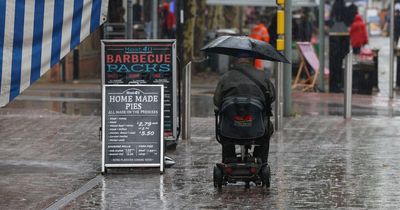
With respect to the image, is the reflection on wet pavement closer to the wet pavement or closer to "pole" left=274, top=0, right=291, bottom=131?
the wet pavement

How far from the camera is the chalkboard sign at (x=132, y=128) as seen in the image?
42.9 ft

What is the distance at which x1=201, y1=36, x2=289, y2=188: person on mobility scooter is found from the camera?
462 inches

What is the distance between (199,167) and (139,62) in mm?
1745

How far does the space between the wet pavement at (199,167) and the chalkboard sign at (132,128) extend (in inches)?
7.7

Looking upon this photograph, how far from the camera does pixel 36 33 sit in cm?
1198

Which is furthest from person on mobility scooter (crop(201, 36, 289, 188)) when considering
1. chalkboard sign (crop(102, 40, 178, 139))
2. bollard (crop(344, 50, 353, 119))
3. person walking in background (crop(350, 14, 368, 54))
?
person walking in background (crop(350, 14, 368, 54))

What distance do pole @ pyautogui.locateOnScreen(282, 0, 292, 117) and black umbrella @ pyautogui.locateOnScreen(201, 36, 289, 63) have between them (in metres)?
6.82

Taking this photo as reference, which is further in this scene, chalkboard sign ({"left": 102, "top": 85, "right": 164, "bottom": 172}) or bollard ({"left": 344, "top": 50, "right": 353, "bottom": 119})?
bollard ({"left": 344, "top": 50, "right": 353, "bottom": 119})

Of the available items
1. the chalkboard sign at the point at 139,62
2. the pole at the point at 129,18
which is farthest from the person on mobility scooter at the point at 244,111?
the pole at the point at 129,18

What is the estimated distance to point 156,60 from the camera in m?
14.6

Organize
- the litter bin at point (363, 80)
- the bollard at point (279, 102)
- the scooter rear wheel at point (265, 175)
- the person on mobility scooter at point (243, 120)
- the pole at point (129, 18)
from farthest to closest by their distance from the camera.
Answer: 1. the litter bin at point (363, 80)
2. the bollard at point (279, 102)
3. the pole at point (129, 18)
4. the scooter rear wheel at point (265, 175)
5. the person on mobility scooter at point (243, 120)

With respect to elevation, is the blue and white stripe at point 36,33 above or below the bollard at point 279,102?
above

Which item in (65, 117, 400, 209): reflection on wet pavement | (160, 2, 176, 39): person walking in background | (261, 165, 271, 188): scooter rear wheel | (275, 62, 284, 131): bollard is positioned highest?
(160, 2, 176, 39): person walking in background

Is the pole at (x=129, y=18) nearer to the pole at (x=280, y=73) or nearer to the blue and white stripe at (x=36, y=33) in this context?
the pole at (x=280, y=73)
